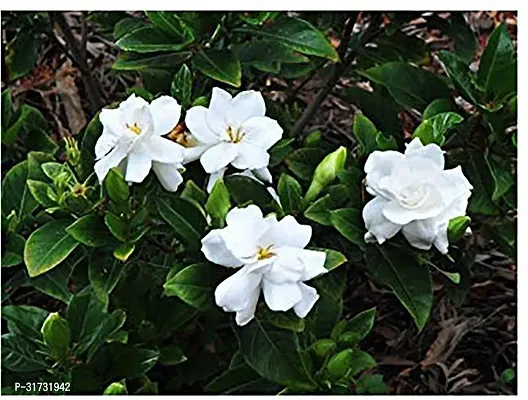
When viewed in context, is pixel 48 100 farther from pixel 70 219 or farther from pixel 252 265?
pixel 252 265

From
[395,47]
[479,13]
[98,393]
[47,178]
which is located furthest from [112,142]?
[479,13]

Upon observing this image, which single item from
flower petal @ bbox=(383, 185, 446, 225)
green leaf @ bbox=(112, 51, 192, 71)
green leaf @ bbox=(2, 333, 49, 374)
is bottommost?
green leaf @ bbox=(2, 333, 49, 374)

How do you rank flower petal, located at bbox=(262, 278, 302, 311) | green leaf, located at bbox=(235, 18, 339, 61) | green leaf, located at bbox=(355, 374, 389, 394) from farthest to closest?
green leaf, located at bbox=(355, 374, 389, 394), green leaf, located at bbox=(235, 18, 339, 61), flower petal, located at bbox=(262, 278, 302, 311)

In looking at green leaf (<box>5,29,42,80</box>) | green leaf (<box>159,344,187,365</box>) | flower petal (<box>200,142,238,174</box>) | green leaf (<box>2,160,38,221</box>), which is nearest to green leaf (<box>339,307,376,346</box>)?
green leaf (<box>159,344,187,365</box>)

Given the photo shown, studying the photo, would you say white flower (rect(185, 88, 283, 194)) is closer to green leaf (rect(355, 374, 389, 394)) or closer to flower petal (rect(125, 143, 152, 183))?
flower petal (rect(125, 143, 152, 183))

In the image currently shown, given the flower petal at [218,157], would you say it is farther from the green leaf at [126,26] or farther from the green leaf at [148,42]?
the green leaf at [126,26]

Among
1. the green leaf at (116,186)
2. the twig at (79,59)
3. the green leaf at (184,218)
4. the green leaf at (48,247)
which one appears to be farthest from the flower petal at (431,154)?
the twig at (79,59)
